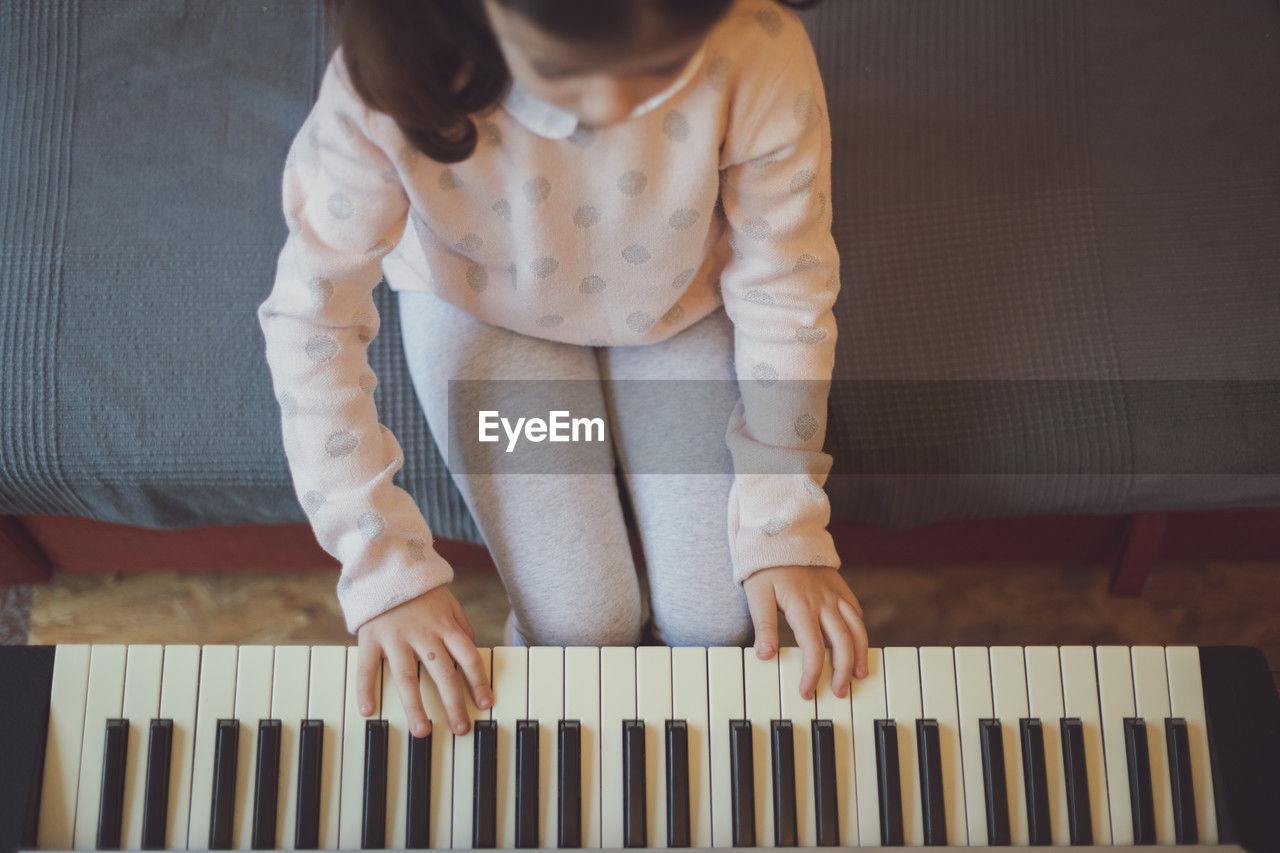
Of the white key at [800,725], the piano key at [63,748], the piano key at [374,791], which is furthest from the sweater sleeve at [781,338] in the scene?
the piano key at [63,748]

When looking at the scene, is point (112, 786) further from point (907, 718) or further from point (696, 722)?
point (907, 718)

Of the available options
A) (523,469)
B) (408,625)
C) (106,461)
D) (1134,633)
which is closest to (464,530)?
(523,469)

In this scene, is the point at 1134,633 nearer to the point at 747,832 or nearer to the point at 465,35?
the point at 747,832

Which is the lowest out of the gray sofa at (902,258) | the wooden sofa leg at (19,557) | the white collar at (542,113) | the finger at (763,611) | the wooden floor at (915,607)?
the wooden floor at (915,607)

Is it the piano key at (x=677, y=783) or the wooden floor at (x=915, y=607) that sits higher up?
the piano key at (x=677, y=783)

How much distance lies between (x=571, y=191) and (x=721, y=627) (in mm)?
424

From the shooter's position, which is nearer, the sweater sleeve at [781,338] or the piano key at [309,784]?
A: the piano key at [309,784]

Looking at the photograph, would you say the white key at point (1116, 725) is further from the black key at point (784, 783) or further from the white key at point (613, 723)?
the white key at point (613, 723)

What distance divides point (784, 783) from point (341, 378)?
496 mm

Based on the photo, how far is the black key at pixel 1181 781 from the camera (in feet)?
2.41

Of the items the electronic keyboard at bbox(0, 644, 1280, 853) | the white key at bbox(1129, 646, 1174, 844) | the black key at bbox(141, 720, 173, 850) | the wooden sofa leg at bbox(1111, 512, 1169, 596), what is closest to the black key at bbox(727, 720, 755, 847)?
the electronic keyboard at bbox(0, 644, 1280, 853)

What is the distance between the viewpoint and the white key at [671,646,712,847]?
726 mm

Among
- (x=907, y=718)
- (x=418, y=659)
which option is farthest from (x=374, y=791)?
(x=907, y=718)

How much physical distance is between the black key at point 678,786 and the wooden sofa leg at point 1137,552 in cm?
72
